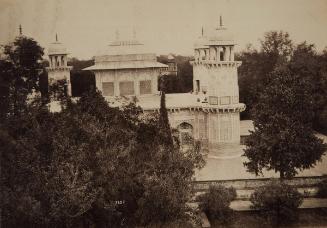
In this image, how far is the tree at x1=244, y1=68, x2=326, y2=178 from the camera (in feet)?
80.6

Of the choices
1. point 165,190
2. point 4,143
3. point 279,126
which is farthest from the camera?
→ point 279,126


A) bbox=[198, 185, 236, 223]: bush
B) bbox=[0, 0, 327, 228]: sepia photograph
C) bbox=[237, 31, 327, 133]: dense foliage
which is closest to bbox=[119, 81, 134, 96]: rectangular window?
bbox=[0, 0, 327, 228]: sepia photograph

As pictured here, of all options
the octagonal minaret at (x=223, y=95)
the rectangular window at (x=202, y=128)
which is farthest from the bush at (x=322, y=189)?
the rectangular window at (x=202, y=128)

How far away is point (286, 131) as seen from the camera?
24484 millimetres

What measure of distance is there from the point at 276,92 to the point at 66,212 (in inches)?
575

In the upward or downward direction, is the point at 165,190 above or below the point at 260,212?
above

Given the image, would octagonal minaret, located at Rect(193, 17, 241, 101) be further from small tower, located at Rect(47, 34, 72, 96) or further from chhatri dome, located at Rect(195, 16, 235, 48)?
small tower, located at Rect(47, 34, 72, 96)

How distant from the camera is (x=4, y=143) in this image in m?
16.1

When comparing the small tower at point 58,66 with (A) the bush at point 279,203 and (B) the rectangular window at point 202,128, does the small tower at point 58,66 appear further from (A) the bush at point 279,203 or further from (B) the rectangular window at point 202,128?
(A) the bush at point 279,203

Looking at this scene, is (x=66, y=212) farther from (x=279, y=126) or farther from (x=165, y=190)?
(x=279, y=126)

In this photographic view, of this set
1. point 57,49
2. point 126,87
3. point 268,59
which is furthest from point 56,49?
point 268,59

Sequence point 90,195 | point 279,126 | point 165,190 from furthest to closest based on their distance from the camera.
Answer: point 279,126 → point 165,190 → point 90,195

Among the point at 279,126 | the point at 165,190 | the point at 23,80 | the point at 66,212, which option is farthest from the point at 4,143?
the point at 279,126

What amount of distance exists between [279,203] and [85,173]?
10137 mm
